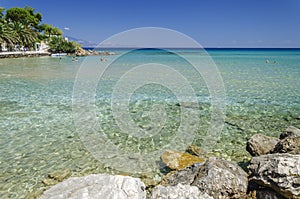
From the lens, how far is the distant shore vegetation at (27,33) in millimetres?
53388

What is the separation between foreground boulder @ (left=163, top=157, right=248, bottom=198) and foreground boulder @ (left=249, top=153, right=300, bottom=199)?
0.90 ft

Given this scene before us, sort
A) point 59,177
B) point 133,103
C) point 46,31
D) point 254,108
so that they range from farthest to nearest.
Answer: point 46,31
point 133,103
point 254,108
point 59,177

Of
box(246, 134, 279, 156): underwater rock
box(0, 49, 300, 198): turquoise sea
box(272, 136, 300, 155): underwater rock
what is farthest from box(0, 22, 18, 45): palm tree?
box(272, 136, 300, 155): underwater rock

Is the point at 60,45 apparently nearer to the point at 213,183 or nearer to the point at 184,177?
the point at 184,177

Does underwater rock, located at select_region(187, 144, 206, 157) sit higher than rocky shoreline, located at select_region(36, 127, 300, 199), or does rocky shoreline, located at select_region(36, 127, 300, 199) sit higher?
rocky shoreline, located at select_region(36, 127, 300, 199)

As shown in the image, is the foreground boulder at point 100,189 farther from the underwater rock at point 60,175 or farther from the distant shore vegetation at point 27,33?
the distant shore vegetation at point 27,33

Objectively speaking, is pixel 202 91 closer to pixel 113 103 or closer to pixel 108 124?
pixel 113 103

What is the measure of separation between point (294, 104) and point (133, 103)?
26.4ft

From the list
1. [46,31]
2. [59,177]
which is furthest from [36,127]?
[46,31]

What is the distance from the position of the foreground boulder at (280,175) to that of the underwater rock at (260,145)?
1.78 m

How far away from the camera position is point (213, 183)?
3.77 m

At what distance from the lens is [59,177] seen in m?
5.20

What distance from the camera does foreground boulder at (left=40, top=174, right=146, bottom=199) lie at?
306cm

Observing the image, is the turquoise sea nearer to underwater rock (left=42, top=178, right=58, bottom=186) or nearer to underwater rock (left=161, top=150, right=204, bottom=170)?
underwater rock (left=42, top=178, right=58, bottom=186)
